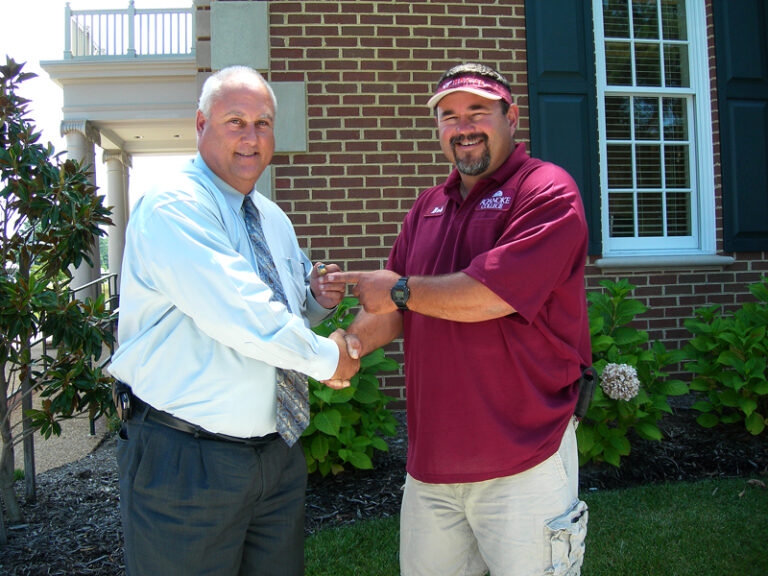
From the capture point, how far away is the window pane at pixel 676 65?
5957mm

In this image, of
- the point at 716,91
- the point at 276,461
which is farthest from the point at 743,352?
the point at 276,461

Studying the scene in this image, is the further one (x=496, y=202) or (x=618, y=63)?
(x=618, y=63)

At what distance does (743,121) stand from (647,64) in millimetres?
979

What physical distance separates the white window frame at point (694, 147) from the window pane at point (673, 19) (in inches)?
2.1

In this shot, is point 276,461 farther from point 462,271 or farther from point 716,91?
point 716,91

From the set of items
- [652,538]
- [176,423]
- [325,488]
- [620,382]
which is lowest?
[652,538]

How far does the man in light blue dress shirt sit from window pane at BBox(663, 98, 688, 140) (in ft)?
16.5

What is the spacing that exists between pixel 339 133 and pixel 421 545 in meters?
3.72

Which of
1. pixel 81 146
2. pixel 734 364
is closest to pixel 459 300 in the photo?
pixel 734 364

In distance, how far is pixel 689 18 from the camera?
594cm

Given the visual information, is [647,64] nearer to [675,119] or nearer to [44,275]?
[675,119]

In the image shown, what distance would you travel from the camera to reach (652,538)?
3.50 m

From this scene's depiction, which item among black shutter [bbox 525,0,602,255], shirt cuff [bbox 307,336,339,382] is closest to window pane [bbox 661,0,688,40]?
black shutter [bbox 525,0,602,255]

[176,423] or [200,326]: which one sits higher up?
[200,326]
